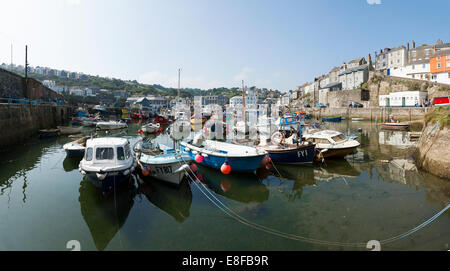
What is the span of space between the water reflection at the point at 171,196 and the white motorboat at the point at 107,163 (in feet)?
4.76

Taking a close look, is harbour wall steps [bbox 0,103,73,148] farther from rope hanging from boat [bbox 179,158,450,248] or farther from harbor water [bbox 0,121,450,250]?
rope hanging from boat [bbox 179,158,450,248]

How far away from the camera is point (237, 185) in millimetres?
11789

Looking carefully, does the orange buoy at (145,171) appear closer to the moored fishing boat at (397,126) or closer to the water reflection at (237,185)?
the water reflection at (237,185)

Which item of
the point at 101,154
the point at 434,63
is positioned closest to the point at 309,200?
the point at 101,154

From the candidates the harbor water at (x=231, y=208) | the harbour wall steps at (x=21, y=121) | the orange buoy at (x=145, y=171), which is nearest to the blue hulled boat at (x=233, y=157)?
the harbor water at (x=231, y=208)

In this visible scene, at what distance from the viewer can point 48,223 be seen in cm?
793

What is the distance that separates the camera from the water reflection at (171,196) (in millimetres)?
8875

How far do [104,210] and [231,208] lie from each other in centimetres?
517

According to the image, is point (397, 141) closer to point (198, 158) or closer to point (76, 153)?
point (198, 158)

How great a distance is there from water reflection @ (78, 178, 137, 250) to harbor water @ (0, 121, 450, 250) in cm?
4

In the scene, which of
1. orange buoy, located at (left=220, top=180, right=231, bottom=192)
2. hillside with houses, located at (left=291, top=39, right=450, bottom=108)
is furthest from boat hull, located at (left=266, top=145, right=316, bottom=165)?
hillside with houses, located at (left=291, top=39, right=450, bottom=108)

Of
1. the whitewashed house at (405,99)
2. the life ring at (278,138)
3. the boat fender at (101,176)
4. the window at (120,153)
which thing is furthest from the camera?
the whitewashed house at (405,99)

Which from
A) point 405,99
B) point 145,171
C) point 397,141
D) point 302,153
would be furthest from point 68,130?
point 405,99
